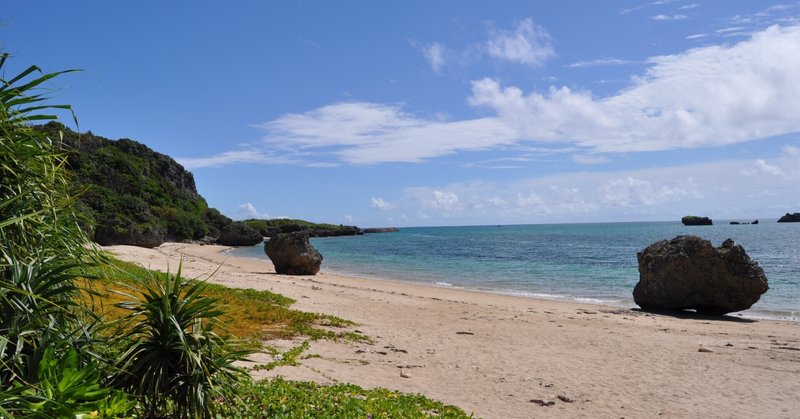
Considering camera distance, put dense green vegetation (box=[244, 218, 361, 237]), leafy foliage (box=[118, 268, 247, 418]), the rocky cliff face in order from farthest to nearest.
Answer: dense green vegetation (box=[244, 218, 361, 237]) < the rocky cliff face < leafy foliage (box=[118, 268, 247, 418])

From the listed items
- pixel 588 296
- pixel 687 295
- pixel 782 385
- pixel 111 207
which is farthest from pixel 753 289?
pixel 111 207

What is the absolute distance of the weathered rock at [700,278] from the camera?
19.8 metres

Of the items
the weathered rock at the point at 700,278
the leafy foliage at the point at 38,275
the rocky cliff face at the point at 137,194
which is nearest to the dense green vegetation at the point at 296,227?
the rocky cliff face at the point at 137,194

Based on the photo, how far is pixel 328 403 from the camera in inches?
274

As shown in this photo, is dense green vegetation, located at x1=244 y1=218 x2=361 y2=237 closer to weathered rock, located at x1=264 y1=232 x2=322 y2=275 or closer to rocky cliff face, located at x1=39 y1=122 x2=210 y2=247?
rocky cliff face, located at x1=39 y1=122 x2=210 y2=247

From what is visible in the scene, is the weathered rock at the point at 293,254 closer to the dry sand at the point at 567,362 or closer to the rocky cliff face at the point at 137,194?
the dry sand at the point at 567,362

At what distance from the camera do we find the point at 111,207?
58281mm

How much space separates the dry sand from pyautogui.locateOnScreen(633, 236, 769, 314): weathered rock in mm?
1030

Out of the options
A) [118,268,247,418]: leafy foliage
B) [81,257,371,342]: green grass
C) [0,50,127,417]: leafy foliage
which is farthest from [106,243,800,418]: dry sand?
[0,50,127,417]: leafy foliage

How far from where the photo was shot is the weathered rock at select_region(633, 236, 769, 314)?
19.8 meters

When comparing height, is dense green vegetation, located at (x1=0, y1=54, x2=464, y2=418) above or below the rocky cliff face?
below

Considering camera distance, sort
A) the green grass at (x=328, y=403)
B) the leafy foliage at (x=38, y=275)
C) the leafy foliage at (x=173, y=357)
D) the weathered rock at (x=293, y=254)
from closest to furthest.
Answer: the leafy foliage at (x=38, y=275) < the leafy foliage at (x=173, y=357) < the green grass at (x=328, y=403) < the weathered rock at (x=293, y=254)

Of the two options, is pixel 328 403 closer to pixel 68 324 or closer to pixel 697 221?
pixel 68 324

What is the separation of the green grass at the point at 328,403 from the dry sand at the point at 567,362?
747mm
